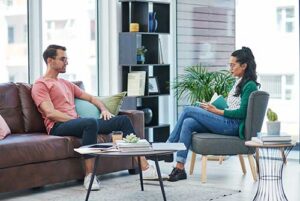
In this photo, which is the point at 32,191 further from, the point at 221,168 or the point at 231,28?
the point at 231,28

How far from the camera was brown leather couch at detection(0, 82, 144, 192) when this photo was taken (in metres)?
4.72

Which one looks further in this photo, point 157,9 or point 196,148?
point 157,9

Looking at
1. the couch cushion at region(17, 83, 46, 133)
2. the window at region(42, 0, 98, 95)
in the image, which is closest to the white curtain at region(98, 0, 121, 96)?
the window at region(42, 0, 98, 95)

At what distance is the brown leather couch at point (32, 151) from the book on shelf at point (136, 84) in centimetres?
68

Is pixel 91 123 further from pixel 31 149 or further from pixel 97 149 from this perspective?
pixel 97 149

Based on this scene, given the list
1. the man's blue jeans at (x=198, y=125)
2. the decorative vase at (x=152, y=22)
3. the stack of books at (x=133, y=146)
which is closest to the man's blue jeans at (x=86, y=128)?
the man's blue jeans at (x=198, y=125)

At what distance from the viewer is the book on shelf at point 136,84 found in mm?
6531

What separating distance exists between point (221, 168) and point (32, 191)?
6.77 ft

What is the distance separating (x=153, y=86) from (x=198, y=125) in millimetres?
1293

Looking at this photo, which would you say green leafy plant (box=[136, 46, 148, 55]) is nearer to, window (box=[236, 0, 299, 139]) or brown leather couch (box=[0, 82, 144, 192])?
brown leather couch (box=[0, 82, 144, 192])

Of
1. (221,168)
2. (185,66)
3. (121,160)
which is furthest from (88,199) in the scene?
(185,66)

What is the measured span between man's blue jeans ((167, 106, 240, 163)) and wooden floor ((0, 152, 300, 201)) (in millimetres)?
396

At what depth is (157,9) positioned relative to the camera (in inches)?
269

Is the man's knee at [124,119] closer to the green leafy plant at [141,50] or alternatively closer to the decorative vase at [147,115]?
the decorative vase at [147,115]
